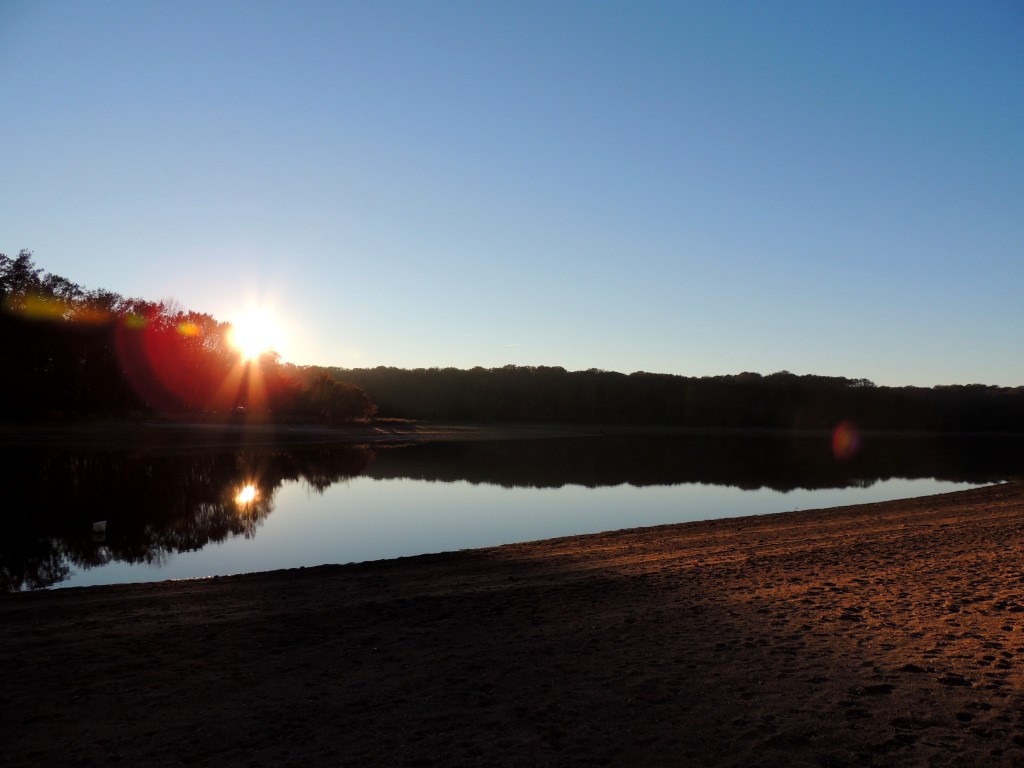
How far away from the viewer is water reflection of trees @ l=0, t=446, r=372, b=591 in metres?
14.6

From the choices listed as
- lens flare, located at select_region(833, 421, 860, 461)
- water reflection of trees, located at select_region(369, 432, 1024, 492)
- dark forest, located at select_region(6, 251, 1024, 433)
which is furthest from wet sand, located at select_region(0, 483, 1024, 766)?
lens flare, located at select_region(833, 421, 860, 461)

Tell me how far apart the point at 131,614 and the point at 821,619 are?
735 cm

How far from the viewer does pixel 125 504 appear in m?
21.3

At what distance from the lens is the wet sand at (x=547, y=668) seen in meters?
4.64

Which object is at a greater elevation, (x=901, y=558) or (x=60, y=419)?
(x=60, y=419)

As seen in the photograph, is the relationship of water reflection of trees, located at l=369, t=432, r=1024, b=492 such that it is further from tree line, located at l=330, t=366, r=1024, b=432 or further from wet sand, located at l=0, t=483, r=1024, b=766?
tree line, located at l=330, t=366, r=1024, b=432

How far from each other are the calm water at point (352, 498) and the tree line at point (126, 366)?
15.5m

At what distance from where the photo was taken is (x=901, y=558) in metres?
10.6

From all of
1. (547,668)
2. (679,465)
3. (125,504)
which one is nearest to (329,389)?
(679,465)

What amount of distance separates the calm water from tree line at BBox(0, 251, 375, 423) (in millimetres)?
15530

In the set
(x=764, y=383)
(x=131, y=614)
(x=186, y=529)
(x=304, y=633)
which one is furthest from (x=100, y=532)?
(x=764, y=383)

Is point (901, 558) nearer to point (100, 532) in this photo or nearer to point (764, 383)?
point (100, 532)

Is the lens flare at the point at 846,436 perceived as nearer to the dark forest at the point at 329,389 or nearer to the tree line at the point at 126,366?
the dark forest at the point at 329,389

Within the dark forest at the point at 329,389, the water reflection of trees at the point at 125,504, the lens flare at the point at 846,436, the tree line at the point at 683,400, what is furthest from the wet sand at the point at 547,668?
the tree line at the point at 683,400
